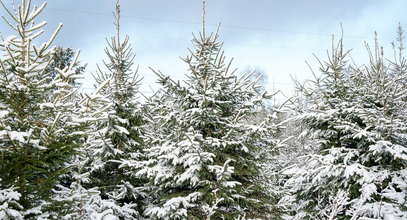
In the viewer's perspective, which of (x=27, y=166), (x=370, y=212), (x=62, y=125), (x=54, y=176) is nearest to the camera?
(x=27, y=166)

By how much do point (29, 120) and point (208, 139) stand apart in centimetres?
353

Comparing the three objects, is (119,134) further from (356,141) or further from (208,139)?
(356,141)

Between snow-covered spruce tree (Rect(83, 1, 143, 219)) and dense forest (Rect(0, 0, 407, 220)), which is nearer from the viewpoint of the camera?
dense forest (Rect(0, 0, 407, 220))

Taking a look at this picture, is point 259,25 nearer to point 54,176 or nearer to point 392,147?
point 392,147

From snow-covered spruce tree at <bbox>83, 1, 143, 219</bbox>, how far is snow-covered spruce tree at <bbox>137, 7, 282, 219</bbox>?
90 cm

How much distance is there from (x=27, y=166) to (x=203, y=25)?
17.3ft

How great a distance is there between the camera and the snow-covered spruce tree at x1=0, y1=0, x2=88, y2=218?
394cm

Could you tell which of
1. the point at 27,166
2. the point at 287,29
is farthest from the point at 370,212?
the point at 287,29

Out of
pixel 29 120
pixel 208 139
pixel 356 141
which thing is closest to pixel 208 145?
pixel 208 139

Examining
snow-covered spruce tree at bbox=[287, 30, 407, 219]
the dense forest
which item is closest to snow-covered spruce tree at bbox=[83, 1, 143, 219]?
the dense forest

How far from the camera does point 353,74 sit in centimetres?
801

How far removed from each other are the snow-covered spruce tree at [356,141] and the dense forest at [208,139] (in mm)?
30

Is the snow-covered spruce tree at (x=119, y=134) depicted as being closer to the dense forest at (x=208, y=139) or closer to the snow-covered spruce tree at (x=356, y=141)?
the dense forest at (x=208, y=139)

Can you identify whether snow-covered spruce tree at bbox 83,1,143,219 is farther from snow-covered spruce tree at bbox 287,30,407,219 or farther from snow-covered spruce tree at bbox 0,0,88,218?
snow-covered spruce tree at bbox 287,30,407,219
